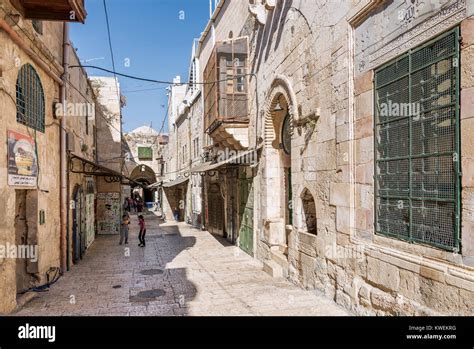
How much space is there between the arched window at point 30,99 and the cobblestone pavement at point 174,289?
359 centimetres

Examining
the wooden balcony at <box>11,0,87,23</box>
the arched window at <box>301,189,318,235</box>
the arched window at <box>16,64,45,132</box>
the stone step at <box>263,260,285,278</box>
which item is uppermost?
the wooden balcony at <box>11,0,87,23</box>

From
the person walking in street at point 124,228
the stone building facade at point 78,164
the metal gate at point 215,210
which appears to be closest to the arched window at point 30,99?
the stone building facade at point 78,164

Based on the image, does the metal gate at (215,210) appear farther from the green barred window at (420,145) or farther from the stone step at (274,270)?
the green barred window at (420,145)

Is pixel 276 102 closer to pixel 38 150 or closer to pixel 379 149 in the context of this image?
pixel 379 149

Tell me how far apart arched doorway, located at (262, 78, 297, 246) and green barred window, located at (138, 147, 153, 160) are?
22.9 meters

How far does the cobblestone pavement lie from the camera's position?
6.06 metres

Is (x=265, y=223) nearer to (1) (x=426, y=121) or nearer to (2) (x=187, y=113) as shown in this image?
(1) (x=426, y=121)

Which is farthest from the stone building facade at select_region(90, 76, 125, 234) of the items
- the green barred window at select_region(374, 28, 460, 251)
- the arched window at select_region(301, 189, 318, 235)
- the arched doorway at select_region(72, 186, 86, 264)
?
the green barred window at select_region(374, 28, 460, 251)

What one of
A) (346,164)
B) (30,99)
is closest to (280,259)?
(346,164)

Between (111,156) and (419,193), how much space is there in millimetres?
16431

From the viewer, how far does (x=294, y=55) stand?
7.33m

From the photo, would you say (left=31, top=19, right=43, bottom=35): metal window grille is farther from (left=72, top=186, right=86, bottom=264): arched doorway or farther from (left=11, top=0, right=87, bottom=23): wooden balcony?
(left=72, top=186, right=86, bottom=264): arched doorway

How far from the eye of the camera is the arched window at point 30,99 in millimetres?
6457

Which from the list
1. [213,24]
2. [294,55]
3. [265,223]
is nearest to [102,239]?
[265,223]
